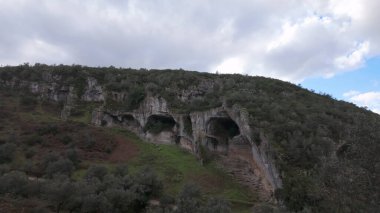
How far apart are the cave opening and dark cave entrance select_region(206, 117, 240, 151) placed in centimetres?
811

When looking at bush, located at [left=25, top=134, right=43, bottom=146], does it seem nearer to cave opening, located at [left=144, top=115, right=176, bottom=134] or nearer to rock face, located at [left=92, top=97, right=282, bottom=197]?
rock face, located at [left=92, top=97, right=282, bottom=197]

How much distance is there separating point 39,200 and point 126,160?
821 inches

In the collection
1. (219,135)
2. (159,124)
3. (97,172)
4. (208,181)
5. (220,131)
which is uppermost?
(159,124)

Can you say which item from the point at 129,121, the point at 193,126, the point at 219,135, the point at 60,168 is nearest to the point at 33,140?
the point at 60,168

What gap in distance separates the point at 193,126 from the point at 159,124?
7.72 metres

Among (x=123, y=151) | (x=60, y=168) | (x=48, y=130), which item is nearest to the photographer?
(x=60, y=168)

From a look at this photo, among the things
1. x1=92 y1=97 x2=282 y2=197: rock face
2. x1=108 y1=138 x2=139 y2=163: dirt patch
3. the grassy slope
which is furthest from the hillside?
x1=108 y1=138 x2=139 y2=163: dirt patch

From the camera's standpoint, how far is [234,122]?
5325 centimetres

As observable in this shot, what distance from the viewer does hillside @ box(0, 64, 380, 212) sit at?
16125 millimetres

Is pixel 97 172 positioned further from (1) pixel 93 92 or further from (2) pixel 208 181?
(1) pixel 93 92

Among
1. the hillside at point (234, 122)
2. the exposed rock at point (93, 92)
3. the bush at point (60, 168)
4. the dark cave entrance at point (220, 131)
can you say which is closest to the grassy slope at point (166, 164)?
the hillside at point (234, 122)

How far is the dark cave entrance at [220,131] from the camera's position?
53.2 m

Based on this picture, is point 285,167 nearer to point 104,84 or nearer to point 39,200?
point 39,200

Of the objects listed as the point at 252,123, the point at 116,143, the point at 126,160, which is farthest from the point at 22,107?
the point at 252,123
